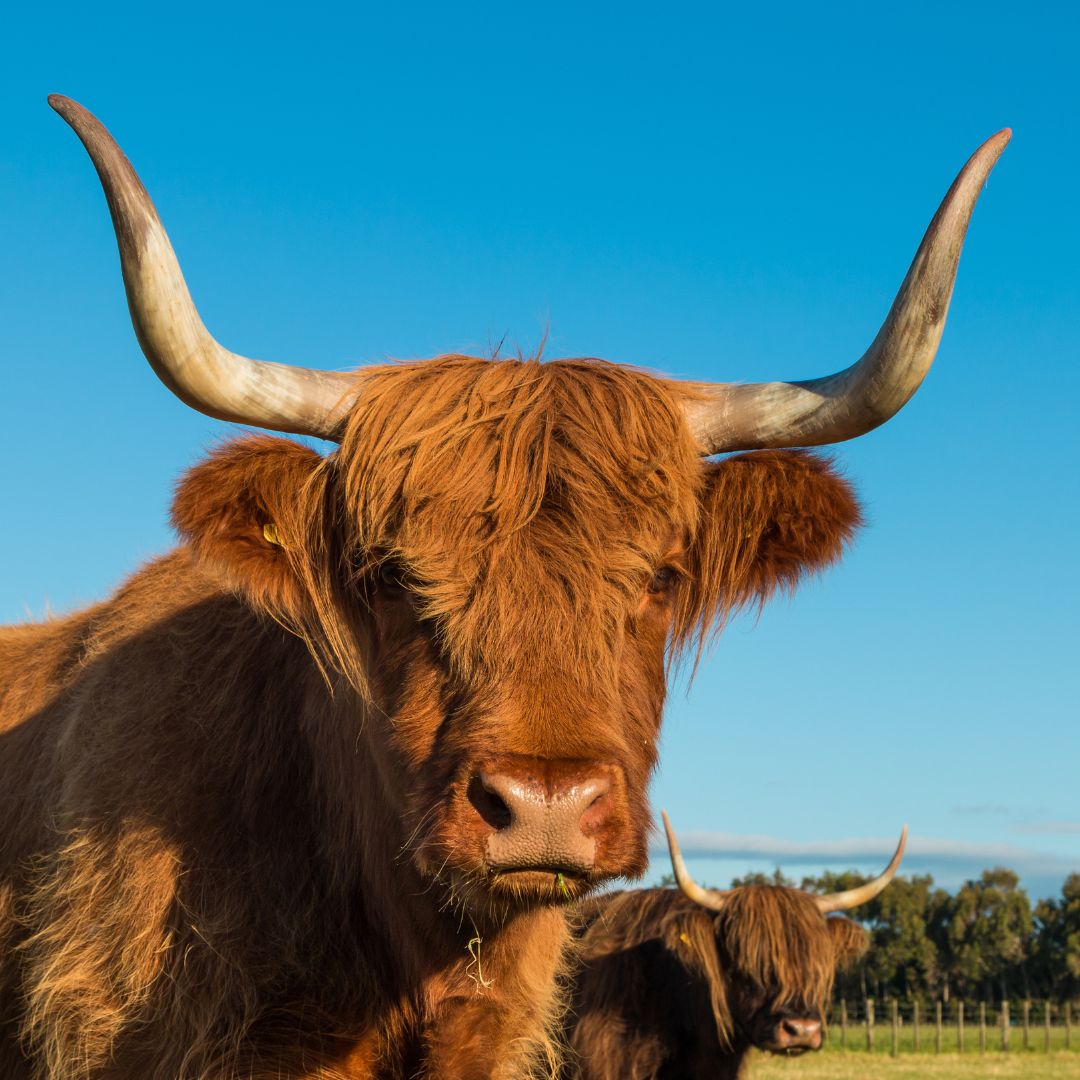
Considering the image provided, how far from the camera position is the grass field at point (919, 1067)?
20500 millimetres

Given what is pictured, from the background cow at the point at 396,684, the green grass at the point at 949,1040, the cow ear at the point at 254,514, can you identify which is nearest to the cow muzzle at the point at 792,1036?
the background cow at the point at 396,684

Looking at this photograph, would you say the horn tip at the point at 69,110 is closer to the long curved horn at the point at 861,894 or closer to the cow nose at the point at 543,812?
the cow nose at the point at 543,812

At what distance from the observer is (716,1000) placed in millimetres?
10008

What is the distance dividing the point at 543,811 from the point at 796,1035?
789cm


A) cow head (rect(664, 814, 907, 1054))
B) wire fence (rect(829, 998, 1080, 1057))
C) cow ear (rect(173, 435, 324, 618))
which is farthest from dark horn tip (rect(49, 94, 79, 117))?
wire fence (rect(829, 998, 1080, 1057))

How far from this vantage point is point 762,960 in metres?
10.1

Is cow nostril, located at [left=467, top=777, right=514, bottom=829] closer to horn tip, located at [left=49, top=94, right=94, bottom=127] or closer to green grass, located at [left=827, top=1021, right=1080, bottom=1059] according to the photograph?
horn tip, located at [left=49, top=94, right=94, bottom=127]

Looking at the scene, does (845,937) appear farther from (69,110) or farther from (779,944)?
(69,110)

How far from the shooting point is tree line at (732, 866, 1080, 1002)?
62219 mm

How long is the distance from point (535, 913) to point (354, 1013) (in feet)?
1.66

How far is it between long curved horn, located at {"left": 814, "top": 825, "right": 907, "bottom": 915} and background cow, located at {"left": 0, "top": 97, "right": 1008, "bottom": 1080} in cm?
780

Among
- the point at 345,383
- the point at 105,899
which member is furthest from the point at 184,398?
the point at 105,899

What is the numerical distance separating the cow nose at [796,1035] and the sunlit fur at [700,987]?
0.06 m

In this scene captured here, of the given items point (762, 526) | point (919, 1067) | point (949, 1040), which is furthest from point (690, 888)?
point (949, 1040)
